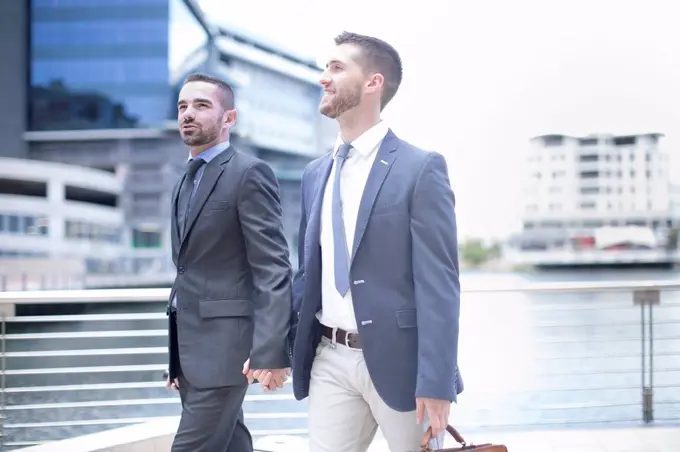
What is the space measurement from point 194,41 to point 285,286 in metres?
42.0

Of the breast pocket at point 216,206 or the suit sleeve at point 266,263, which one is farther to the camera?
the breast pocket at point 216,206

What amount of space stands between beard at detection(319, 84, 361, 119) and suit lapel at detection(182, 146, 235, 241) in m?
0.42

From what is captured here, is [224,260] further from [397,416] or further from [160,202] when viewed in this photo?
[160,202]

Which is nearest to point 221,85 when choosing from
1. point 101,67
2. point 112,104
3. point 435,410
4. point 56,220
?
point 435,410

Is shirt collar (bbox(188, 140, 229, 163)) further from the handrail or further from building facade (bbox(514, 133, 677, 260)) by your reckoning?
building facade (bbox(514, 133, 677, 260))

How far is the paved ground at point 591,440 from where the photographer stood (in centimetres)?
312

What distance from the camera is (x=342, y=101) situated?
60.9 inches

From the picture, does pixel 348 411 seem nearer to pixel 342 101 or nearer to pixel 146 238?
pixel 342 101

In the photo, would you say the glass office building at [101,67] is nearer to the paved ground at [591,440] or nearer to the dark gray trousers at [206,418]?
the paved ground at [591,440]

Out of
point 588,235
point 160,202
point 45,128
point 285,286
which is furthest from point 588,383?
point 588,235

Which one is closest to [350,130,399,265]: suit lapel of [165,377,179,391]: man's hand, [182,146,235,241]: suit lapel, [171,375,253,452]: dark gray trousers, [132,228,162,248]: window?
[182,146,235,241]: suit lapel

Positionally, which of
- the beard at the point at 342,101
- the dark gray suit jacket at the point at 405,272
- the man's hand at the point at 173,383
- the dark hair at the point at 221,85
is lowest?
the man's hand at the point at 173,383

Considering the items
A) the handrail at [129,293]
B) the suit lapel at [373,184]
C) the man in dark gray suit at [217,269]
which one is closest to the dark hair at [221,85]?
the man in dark gray suit at [217,269]

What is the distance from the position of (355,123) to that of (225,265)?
0.54 m
